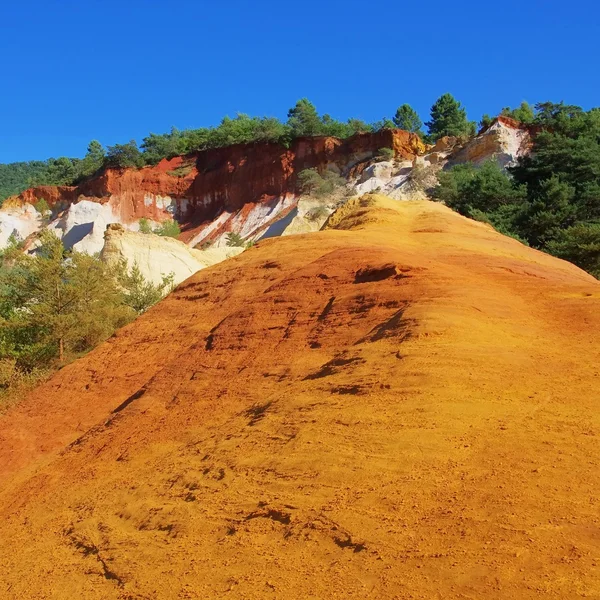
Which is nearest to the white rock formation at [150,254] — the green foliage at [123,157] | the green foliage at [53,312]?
the green foliage at [53,312]

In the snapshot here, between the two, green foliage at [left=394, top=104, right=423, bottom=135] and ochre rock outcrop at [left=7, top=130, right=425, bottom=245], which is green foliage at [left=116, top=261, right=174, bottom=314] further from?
green foliage at [left=394, top=104, right=423, bottom=135]

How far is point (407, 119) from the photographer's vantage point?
66250 mm

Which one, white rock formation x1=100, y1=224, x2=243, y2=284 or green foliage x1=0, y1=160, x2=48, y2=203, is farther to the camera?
green foliage x1=0, y1=160, x2=48, y2=203

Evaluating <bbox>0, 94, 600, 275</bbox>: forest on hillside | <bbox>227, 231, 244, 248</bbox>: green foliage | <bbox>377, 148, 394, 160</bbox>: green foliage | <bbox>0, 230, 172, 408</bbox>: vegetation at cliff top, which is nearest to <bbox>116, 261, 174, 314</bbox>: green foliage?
<bbox>0, 230, 172, 408</bbox>: vegetation at cliff top

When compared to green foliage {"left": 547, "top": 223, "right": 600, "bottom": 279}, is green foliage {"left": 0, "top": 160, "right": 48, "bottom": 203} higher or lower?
higher

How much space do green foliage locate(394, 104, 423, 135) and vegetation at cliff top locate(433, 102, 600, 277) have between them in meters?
27.6

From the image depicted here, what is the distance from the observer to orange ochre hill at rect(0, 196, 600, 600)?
4.03 metres

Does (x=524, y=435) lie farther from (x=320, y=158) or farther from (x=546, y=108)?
(x=320, y=158)

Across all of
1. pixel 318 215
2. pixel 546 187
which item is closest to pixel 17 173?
pixel 318 215

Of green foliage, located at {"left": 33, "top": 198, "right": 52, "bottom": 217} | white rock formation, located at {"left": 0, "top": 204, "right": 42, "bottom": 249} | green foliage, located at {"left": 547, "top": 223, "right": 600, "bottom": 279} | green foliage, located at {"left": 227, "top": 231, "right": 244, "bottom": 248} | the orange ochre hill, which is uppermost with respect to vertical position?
green foliage, located at {"left": 33, "top": 198, "right": 52, "bottom": 217}

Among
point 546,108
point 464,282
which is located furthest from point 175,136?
point 464,282

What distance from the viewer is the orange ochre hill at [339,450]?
403cm

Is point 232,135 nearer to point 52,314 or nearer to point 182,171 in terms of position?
point 182,171

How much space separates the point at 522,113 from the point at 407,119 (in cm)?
1541
